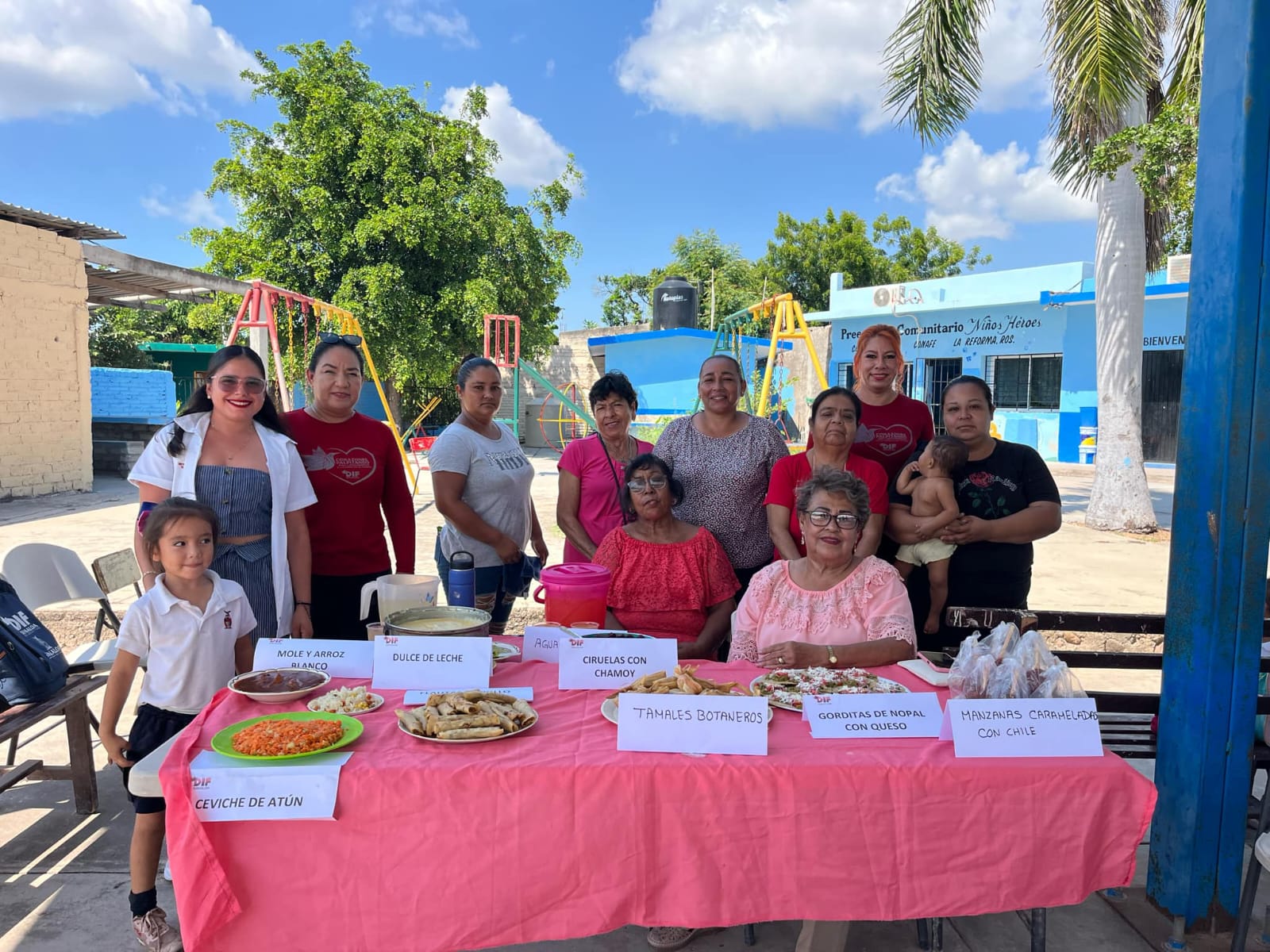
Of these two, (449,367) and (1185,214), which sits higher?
(1185,214)

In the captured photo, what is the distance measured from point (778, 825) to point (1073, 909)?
155cm

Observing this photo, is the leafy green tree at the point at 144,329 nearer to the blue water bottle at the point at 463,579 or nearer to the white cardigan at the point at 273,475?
the white cardigan at the point at 273,475

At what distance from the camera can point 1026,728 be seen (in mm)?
2051

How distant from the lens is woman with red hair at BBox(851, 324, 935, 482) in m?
3.80

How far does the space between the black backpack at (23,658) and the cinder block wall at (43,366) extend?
10398mm

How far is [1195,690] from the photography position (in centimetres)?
258

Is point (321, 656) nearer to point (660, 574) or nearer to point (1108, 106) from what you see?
point (660, 574)

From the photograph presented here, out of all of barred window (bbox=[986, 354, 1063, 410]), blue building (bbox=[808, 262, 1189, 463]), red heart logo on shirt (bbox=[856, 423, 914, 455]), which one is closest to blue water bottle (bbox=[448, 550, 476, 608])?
red heart logo on shirt (bbox=[856, 423, 914, 455])

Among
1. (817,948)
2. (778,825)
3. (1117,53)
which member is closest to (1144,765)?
(817,948)

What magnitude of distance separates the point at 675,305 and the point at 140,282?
13.8 metres

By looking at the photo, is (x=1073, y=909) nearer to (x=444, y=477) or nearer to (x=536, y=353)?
(x=444, y=477)

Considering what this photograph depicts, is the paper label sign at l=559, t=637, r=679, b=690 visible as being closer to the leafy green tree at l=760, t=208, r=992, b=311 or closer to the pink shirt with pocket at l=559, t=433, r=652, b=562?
the pink shirt with pocket at l=559, t=433, r=652, b=562

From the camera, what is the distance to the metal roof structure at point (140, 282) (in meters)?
12.2

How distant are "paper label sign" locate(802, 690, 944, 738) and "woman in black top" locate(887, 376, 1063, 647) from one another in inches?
53.6
